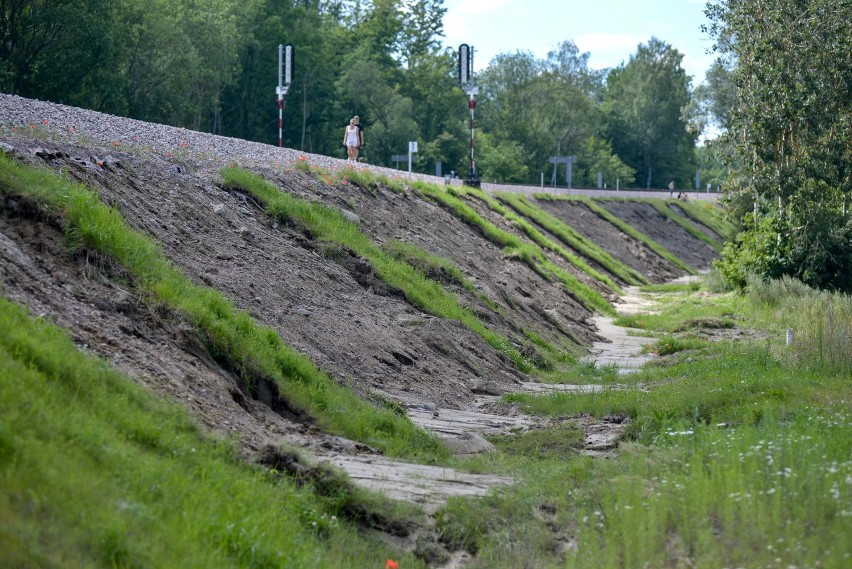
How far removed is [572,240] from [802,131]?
1719cm

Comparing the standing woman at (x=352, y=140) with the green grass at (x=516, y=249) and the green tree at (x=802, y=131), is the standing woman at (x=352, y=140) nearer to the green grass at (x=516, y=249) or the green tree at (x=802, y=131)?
the green grass at (x=516, y=249)

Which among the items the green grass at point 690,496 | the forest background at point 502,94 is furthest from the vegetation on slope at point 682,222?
the green grass at point 690,496

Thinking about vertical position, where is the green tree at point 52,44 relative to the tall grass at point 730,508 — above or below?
above

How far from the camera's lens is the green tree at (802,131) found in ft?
98.1

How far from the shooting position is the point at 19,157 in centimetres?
1349

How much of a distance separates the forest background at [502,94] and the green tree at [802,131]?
0.05m

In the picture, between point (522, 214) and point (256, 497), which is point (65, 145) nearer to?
point (256, 497)

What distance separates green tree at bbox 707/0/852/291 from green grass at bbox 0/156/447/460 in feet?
68.3

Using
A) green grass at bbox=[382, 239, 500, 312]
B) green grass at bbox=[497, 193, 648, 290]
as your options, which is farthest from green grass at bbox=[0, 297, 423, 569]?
green grass at bbox=[497, 193, 648, 290]

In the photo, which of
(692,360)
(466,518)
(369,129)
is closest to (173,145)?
(692,360)

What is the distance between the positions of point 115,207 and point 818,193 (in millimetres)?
22193

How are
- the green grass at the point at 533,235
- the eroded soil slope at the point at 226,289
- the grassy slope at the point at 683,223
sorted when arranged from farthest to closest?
the grassy slope at the point at 683,223, the green grass at the point at 533,235, the eroded soil slope at the point at 226,289

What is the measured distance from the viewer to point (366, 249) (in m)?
20.5

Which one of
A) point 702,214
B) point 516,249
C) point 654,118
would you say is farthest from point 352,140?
point 654,118
